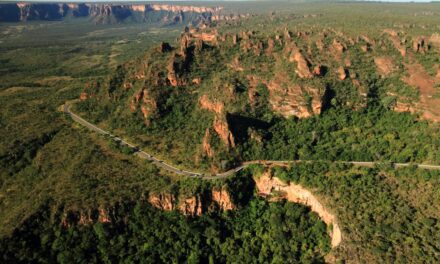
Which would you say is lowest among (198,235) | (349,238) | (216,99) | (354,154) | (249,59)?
(198,235)

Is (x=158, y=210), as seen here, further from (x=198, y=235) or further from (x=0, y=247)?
(x=0, y=247)

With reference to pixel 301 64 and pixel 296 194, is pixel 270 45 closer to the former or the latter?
pixel 301 64

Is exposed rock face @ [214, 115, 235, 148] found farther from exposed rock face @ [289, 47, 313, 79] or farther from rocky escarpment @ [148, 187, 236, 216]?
exposed rock face @ [289, 47, 313, 79]

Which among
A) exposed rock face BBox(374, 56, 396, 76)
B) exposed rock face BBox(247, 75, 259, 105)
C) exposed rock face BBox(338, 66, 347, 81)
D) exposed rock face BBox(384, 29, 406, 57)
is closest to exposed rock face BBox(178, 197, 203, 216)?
exposed rock face BBox(247, 75, 259, 105)

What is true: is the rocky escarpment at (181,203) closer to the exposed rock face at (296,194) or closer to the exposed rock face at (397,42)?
the exposed rock face at (296,194)

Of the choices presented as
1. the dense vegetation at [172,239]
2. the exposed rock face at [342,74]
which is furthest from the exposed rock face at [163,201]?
the exposed rock face at [342,74]

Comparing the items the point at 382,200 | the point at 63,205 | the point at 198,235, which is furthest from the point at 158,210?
the point at 382,200
